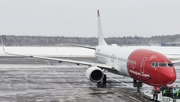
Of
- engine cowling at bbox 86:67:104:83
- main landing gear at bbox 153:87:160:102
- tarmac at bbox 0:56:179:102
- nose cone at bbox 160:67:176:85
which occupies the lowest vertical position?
tarmac at bbox 0:56:179:102

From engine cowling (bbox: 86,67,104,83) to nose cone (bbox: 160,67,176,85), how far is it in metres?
6.78

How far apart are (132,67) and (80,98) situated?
4.56 meters

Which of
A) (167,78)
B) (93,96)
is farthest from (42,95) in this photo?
(167,78)

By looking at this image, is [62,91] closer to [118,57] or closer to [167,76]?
[118,57]

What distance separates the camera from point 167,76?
57.3 ft

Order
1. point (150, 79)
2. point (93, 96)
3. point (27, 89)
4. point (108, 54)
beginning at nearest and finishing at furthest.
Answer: point (150, 79) → point (93, 96) → point (27, 89) → point (108, 54)

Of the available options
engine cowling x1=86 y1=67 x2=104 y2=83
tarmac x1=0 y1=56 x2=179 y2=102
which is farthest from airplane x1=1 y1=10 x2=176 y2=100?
tarmac x1=0 y1=56 x2=179 y2=102

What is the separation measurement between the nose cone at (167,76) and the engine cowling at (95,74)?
22.2ft

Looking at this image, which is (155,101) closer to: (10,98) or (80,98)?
(80,98)

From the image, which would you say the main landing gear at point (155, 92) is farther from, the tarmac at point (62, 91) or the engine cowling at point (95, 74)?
the engine cowling at point (95, 74)

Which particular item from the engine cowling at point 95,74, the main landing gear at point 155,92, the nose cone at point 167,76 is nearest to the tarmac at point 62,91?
the main landing gear at point 155,92

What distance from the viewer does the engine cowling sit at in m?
23.5

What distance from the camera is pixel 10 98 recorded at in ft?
62.6

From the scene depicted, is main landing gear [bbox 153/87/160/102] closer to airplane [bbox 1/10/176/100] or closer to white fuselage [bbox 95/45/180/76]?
airplane [bbox 1/10/176/100]
